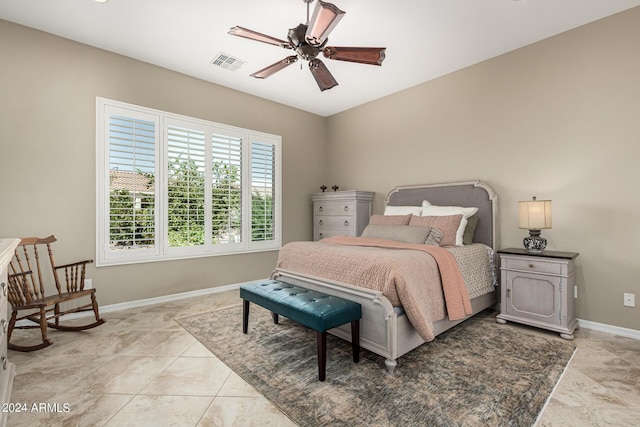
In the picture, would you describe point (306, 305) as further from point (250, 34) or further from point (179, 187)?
point (179, 187)

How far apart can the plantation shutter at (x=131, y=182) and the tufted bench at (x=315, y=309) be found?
5.93 ft

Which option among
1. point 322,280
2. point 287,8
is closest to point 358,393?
point 322,280

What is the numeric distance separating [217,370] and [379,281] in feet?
4.30

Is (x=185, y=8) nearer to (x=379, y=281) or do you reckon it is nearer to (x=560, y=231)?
(x=379, y=281)

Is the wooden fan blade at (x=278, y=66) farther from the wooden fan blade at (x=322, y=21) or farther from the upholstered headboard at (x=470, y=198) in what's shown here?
the upholstered headboard at (x=470, y=198)

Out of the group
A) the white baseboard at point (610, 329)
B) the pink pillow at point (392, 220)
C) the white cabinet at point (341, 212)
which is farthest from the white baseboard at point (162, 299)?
the white baseboard at point (610, 329)

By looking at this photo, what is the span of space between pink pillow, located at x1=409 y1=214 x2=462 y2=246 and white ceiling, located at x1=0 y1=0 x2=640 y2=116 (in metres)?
1.87

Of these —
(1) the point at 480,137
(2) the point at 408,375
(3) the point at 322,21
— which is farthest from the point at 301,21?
(2) the point at 408,375

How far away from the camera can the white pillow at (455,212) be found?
343 centimetres

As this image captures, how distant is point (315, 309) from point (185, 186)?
274 cm

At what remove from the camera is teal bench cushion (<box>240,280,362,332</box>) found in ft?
6.58

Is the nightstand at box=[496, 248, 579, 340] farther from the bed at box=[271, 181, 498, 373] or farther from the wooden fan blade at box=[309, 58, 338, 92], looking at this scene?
the wooden fan blade at box=[309, 58, 338, 92]

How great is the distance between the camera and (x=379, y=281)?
7.25 feet

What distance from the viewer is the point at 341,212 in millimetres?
4867
